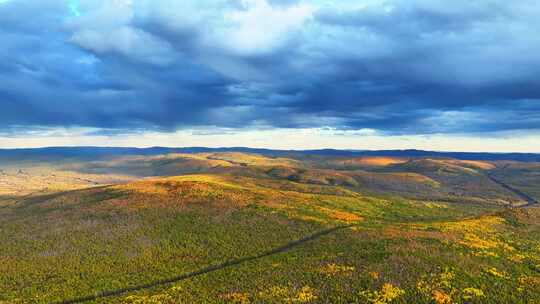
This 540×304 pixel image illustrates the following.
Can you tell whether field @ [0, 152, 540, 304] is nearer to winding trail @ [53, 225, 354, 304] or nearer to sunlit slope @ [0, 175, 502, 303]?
winding trail @ [53, 225, 354, 304]

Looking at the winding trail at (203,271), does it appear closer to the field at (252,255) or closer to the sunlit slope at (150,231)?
the field at (252,255)

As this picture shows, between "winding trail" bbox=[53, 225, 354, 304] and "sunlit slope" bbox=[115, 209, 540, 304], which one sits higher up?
"sunlit slope" bbox=[115, 209, 540, 304]

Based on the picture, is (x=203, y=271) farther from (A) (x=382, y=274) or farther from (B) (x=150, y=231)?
(B) (x=150, y=231)

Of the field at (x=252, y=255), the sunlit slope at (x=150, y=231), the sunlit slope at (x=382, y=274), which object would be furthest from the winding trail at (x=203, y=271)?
the sunlit slope at (x=382, y=274)

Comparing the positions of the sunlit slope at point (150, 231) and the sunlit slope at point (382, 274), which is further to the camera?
the sunlit slope at point (150, 231)

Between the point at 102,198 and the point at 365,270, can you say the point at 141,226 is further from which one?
the point at 365,270

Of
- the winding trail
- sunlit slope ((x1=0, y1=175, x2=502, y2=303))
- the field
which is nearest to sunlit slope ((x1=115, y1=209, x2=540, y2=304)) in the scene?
the field

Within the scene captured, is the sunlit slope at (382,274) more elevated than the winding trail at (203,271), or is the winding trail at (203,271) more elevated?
the sunlit slope at (382,274)

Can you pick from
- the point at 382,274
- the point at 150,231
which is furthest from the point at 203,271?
the point at 150,231
